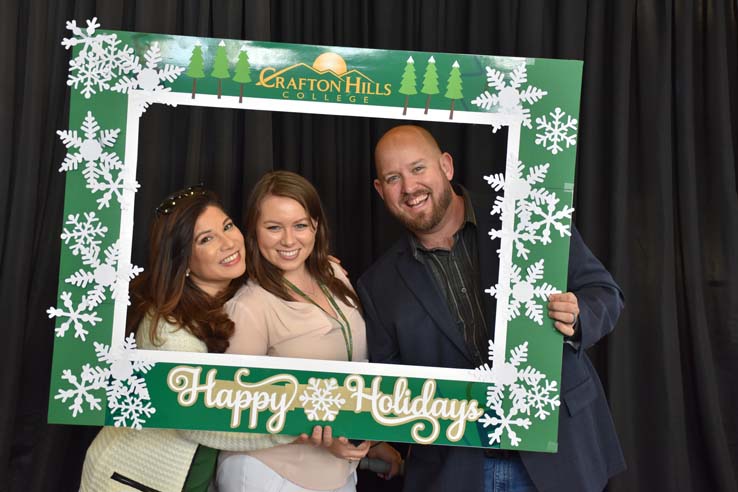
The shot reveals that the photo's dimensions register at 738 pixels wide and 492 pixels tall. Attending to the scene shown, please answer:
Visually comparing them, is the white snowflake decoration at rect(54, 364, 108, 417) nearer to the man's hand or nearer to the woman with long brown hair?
the woman with long brown hair

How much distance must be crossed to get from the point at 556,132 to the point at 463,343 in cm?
52

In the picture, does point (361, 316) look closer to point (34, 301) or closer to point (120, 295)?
point (120, 295)

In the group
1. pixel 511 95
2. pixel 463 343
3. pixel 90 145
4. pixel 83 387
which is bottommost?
pixel 83 387

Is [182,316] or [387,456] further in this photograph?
[387,456]

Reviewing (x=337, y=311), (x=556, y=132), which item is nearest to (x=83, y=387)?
(x=337, y=311)

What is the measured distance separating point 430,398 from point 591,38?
4.39 feet

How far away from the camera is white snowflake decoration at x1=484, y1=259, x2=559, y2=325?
1.60m

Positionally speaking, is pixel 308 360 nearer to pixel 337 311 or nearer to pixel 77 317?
pixel 337 311

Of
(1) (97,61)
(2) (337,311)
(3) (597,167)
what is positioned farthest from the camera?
(3) (597,167)

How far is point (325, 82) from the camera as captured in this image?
1586 mm

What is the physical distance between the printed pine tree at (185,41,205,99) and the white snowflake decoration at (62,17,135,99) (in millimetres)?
128

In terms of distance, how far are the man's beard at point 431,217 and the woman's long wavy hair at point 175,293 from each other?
1.56 feet

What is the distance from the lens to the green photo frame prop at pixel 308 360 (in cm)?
158

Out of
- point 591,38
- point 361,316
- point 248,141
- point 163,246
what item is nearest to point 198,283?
point 163,246
